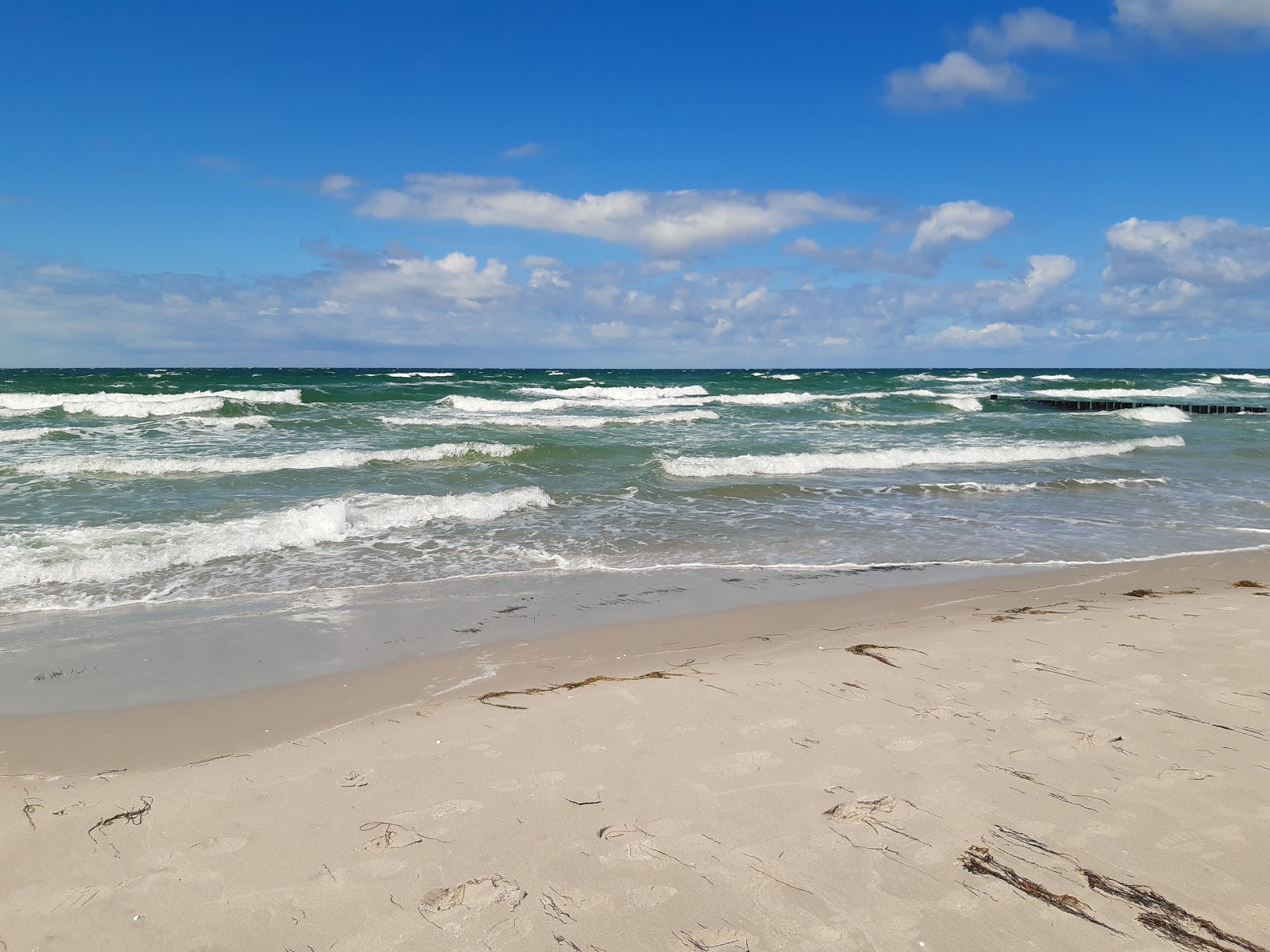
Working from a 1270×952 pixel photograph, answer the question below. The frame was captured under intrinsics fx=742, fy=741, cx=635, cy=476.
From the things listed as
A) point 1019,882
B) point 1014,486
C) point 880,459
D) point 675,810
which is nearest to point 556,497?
point 880,459

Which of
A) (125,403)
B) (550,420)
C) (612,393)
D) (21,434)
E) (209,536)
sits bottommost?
(209,536)

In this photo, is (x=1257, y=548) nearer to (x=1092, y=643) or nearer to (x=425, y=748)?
(x=1092, y=643)

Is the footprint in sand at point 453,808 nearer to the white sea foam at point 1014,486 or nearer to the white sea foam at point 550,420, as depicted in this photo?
the white sea foam at point 1014,486

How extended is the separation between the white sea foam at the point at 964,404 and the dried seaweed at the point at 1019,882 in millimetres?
33914

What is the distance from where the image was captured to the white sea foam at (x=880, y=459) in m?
15.1

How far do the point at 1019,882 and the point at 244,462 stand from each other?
15.6 metres

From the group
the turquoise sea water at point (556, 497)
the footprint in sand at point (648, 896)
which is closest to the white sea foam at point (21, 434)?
the turquoise sea water at point (556, 497)

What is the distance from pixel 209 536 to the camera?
8.81 metres

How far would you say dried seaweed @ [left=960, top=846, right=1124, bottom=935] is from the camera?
8.39ft

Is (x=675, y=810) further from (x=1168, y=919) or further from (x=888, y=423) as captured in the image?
(x=888, y=423)

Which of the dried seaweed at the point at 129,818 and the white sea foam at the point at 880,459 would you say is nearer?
the dried seaweed at the point at 129,818

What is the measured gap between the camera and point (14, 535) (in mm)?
8727

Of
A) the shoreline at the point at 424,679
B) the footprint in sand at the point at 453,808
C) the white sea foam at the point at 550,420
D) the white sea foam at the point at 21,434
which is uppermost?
the white sea foam at the point at 550,420

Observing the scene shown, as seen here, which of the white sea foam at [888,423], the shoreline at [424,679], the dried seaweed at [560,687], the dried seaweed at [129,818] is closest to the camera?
the dried seaweed at [129,818]
